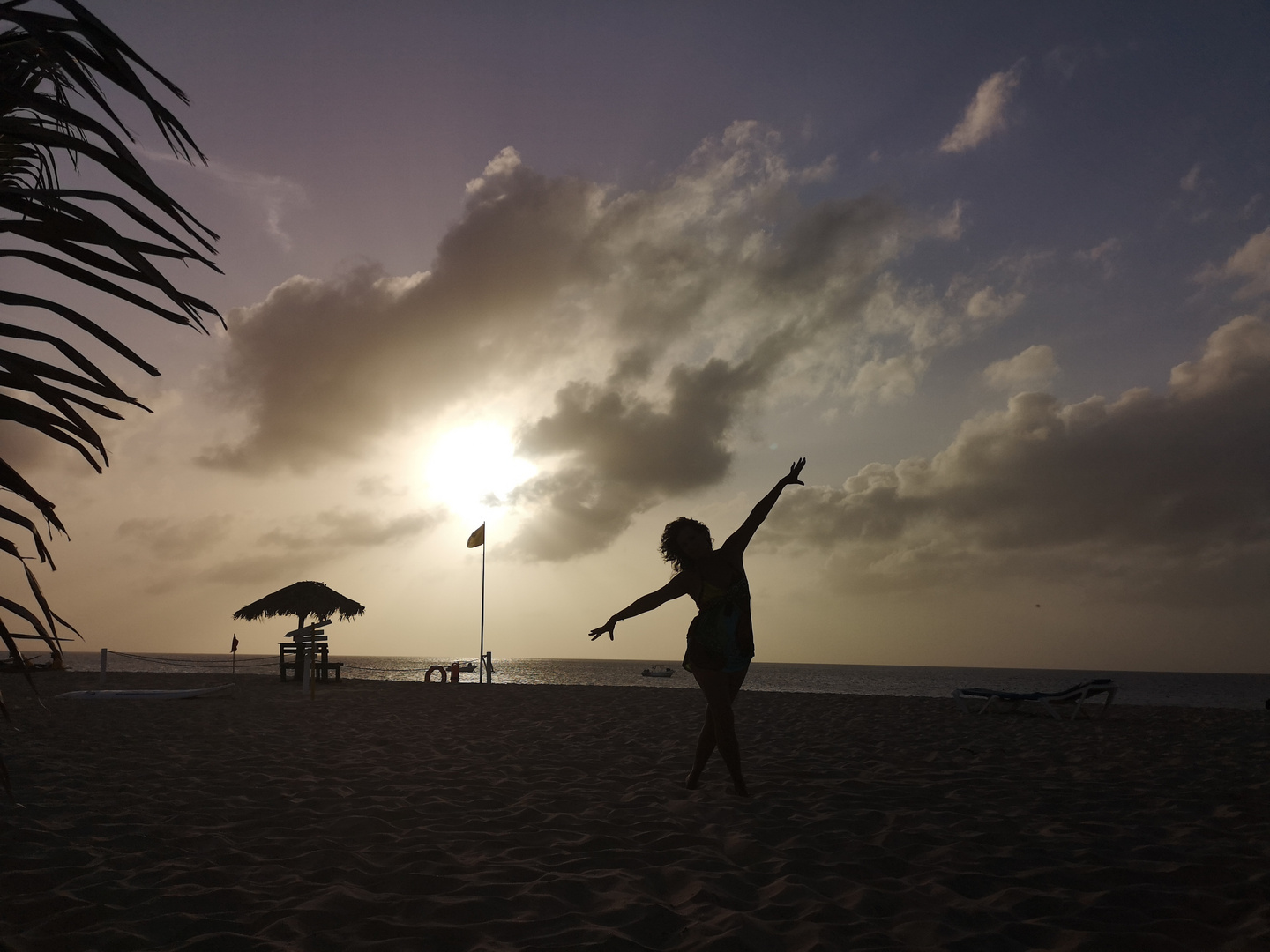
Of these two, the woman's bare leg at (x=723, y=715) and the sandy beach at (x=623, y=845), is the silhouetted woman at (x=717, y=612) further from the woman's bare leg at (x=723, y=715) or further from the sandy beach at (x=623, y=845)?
the sandy beach at (x=623, y=845)

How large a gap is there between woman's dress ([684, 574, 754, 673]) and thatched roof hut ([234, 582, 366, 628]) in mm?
18898

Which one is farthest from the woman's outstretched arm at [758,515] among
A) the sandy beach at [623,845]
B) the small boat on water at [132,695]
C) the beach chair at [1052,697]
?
the small boat on water at [132,695]

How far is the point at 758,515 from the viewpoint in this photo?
505cm

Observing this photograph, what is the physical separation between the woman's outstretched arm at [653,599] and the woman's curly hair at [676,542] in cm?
12

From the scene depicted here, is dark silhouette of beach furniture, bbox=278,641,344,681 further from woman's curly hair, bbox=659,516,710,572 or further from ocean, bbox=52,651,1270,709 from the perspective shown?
woman's curly hair, bbox=659,516,710,572

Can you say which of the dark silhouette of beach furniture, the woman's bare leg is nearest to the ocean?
the dark silhouette of beach furniture

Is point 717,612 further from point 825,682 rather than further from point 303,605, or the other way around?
point 825,682

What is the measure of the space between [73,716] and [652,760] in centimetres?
830

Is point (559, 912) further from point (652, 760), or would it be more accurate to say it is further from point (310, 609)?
point (310, 609)

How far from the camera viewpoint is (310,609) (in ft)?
69.9

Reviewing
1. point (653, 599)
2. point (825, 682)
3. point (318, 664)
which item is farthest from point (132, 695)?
point (825, 682)

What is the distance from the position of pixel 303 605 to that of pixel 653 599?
62.7ft

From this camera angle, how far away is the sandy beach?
287 centimetres

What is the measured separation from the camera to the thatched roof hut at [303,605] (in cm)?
2125
